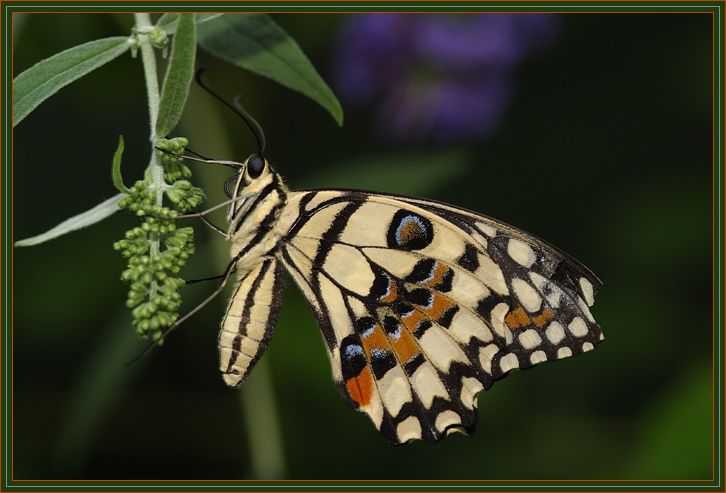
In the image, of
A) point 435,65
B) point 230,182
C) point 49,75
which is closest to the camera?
point 49,75

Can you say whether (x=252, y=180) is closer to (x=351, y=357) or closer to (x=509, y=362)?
(x=351, y=357)

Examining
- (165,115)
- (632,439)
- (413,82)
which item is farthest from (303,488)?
(632,439)

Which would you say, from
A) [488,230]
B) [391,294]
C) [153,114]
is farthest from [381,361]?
[153,114]

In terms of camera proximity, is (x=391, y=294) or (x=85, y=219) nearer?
(x=85, y=219)

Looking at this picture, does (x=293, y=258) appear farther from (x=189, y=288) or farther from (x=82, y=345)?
(x=82, y=345)

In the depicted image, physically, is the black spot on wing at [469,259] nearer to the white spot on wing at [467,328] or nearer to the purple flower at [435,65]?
the white spot on wing at [467,328]

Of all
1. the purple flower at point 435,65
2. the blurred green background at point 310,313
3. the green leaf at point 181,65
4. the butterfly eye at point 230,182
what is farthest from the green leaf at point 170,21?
the purple flower at point 435,65

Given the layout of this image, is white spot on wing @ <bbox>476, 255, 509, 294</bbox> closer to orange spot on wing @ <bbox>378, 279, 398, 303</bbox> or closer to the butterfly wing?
the butterfly wing
